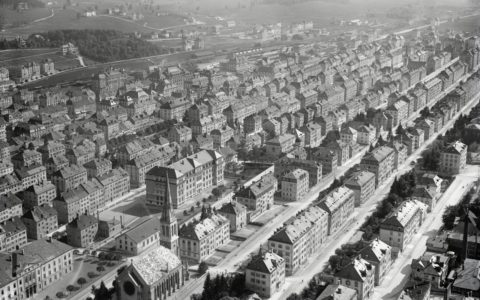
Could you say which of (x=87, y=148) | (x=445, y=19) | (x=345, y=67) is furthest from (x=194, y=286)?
(x=445, y=19)

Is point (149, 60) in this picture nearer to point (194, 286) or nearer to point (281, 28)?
point (281, 28)

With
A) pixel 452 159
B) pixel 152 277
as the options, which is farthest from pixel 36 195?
pixel 452 159

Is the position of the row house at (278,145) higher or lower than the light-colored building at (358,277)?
lower

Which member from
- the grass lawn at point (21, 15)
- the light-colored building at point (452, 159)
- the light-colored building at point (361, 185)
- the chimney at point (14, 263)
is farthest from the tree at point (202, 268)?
the grass lawn at point (21, 15)

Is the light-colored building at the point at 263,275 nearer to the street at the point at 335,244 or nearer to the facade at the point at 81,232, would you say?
the street at the point at 335,244

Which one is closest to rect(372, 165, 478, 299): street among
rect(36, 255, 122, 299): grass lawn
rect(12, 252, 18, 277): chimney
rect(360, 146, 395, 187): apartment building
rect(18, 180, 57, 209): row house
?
rect(360, 146, 395, 187): apartment building

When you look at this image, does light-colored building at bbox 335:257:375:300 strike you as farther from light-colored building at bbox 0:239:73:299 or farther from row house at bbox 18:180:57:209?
row house at bbox 18:180:57:209
